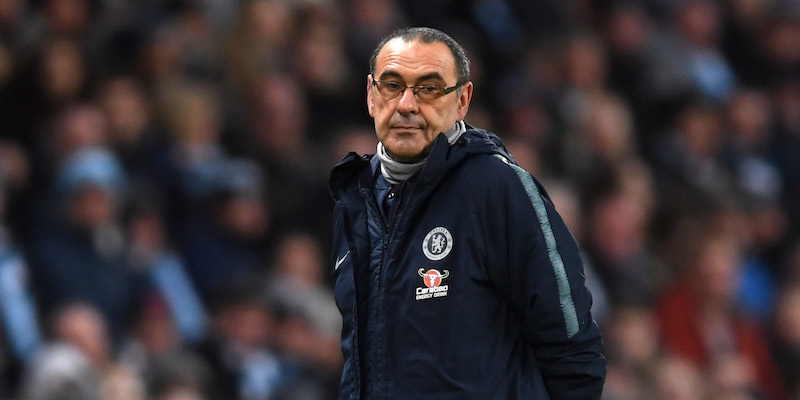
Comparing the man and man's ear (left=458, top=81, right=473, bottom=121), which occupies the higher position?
man's ear (left=458, top=81, right=473, bottom=121)

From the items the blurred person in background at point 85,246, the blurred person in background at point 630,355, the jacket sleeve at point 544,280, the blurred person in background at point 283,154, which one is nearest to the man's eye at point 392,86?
the jacket sleeve at point 544,280

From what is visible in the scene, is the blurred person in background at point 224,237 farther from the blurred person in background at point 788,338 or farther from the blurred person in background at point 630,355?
the blurred person in background at point 788,338

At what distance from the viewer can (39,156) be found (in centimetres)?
686

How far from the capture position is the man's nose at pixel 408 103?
11.2 ft

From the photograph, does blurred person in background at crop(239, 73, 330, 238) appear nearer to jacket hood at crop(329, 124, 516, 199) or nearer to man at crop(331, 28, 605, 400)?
jacket hood at crop(329, 124, 516, 199)

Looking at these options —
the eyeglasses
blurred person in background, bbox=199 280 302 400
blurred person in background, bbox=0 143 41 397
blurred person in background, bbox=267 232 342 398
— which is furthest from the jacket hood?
blurred person in background, bbox=267 232 342 398

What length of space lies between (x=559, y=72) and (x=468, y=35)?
76cm

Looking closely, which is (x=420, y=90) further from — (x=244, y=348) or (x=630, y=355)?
(x=630, y=355)

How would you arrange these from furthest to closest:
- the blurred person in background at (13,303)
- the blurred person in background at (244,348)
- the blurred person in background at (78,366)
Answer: the blurred person in background at (244,348)
the blurred person in background at (13,303)
the blurred person in background at (78,366)

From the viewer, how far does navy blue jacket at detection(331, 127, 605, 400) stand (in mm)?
3316

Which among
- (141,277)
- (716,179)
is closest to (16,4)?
(141,277)

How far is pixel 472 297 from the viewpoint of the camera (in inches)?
131

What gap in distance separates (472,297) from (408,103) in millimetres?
503

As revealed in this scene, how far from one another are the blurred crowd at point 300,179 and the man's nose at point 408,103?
10.7 feet
